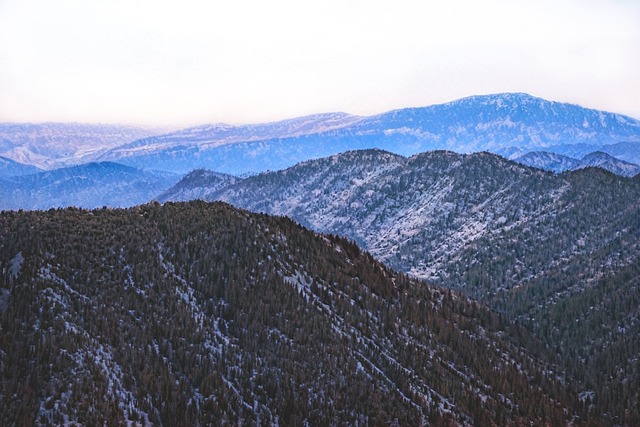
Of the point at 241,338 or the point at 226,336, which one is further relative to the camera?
the point at 241,338

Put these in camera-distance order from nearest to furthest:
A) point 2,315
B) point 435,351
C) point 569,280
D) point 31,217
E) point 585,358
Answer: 1. point 2,315
2. point 31,217
3. point 435,351
4. point 585,358
5. point 569,280

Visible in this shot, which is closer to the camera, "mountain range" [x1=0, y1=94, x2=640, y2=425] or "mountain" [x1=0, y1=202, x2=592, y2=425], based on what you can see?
"mountain" [x1=0, y1=202, x2=592, y2=425]

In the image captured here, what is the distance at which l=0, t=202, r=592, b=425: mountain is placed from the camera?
178 feet

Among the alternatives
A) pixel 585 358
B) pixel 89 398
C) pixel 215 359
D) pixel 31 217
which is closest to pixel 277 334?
pixel 215 359

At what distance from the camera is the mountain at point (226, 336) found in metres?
54.2

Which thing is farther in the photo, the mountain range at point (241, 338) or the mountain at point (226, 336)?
the mountain range at point (241, 338)

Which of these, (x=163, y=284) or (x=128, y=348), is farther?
(x=163, y=284)

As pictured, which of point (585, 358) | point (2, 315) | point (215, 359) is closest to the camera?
point (2, 315)

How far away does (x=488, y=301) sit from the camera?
600 feet

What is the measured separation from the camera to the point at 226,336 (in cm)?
7031

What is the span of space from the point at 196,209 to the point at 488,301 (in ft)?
384

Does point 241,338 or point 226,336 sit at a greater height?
point 226,336

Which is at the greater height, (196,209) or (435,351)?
(196,209)

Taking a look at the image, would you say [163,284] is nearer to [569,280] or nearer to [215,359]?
[215,359]
